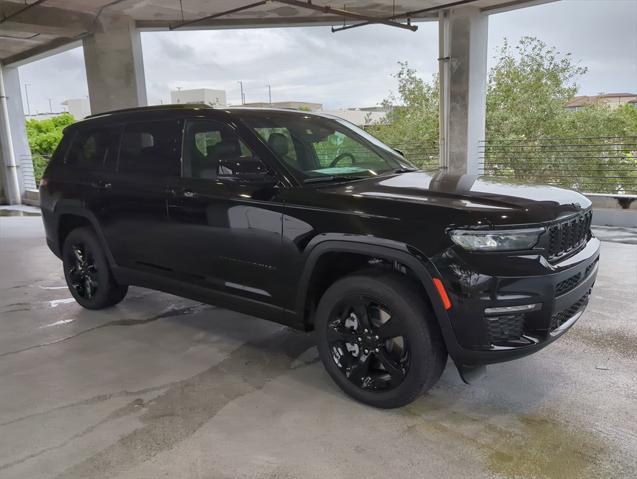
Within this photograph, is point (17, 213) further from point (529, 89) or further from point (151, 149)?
point (529, 89)

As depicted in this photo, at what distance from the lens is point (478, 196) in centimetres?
262

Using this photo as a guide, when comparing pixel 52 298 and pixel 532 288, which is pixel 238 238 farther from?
pixel 52 298

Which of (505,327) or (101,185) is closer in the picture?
(505,327)

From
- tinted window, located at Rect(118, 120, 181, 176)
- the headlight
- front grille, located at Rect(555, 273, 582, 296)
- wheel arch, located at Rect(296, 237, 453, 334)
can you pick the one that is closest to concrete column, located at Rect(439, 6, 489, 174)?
tinted window, located at Rect(118, 120, 181, 176)

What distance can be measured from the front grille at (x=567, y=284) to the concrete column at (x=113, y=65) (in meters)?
10.1

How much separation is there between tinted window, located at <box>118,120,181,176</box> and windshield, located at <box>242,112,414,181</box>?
2.10 ft

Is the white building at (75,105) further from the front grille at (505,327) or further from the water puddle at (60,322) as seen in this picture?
the front grille at (505,327)

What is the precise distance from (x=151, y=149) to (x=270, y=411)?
2.16 metres

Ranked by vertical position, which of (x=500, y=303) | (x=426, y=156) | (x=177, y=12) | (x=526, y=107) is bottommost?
(x=500, y=303)

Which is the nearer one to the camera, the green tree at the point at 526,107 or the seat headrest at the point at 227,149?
the seat headrest at the point at 227,149

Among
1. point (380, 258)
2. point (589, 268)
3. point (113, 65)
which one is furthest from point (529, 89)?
point (380, 258)

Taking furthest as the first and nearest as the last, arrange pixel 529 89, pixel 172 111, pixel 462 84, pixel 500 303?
pixel 529 89
pixel 462 84
pixel 172 111
pixel 500 303

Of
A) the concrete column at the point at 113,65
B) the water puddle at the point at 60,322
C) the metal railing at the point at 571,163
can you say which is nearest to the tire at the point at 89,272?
the water puddle at the point at 60,322

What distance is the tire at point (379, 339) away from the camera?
2.60 metres
